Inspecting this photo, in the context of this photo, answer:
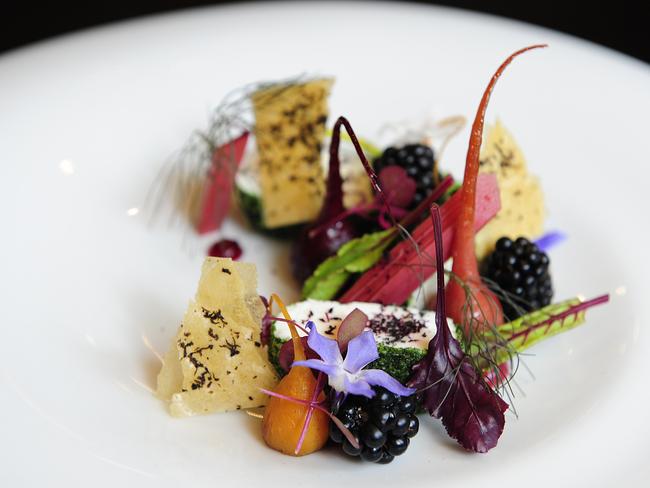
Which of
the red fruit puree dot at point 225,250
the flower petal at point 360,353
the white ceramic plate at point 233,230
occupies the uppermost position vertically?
the flower petal at point 360,353

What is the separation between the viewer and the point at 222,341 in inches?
63.0

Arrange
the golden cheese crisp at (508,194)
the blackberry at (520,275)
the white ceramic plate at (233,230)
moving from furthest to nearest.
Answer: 1. the golden cheese crisp at (508,194)
2. the blackberry at (520,275)
3. the white ceramic plate at (233,230)

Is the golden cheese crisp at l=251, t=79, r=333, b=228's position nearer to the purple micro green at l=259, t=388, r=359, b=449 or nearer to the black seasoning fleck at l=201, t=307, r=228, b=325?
the black seasoning fleck at l=201, t=307, r=228, b=325

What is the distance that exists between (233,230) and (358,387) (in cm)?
93

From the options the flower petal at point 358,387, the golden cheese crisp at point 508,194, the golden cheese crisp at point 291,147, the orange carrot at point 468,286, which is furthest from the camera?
the golden cheese crisp at point 291,147

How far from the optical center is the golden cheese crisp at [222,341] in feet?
5.20

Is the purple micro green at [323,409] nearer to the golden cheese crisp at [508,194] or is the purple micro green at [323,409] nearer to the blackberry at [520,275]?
the blackberry at [520,275]

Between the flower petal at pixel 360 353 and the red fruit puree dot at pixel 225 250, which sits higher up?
the flower petal at pixel 360 353

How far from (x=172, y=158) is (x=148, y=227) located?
23cm

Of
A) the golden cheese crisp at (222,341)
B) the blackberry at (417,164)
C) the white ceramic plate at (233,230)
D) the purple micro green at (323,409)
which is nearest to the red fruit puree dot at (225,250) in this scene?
the white ceramic plate at (233,230)

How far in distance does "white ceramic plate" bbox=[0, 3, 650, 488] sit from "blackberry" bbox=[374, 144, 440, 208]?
1.23 ft

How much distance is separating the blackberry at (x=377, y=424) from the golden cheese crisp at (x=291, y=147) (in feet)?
2.43

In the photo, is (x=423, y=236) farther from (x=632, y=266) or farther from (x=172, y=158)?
(x=172, y=158)

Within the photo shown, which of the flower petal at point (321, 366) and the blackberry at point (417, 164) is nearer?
the flower petal at point (321, 366)
